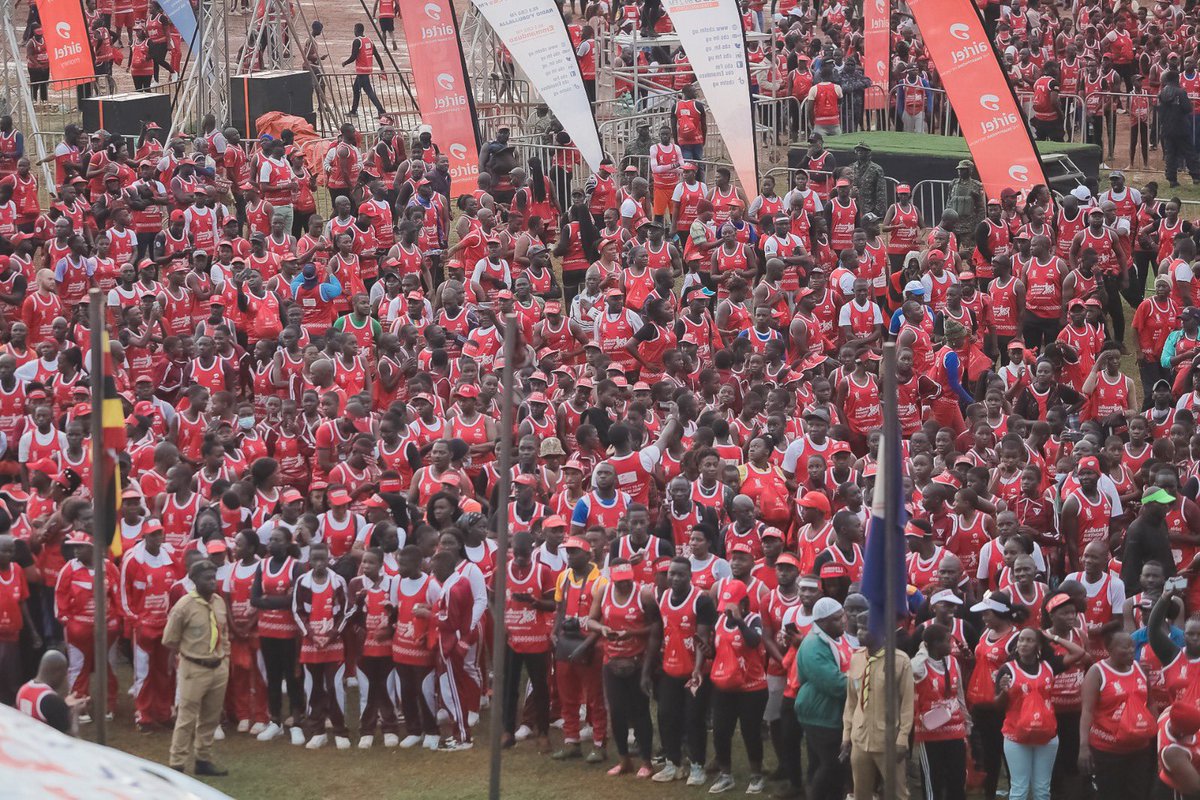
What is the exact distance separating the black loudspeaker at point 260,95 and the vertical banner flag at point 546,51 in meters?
7.63

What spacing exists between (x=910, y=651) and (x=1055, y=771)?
1289 millimetres

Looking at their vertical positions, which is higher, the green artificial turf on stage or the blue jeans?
the green artificial turf on stage

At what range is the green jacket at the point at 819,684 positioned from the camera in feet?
35.9

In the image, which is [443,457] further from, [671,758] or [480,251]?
[480,251]

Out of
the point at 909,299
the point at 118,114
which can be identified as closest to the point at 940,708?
the point at 909,299

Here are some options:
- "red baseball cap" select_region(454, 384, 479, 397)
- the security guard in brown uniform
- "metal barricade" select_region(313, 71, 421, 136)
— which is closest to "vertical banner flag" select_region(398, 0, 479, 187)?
"metal barricade" select_region(313, 71, 421, 136)

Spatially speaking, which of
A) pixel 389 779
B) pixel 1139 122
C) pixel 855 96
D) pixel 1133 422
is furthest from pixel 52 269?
pixel 1139 122

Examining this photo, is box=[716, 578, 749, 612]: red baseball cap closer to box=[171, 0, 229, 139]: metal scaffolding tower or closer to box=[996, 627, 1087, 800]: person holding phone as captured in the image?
box=[996, 627, 1087, 800]: person holding phone

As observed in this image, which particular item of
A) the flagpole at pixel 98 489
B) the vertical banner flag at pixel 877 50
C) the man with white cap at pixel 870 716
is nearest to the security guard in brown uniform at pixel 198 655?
the flagpole at pixel 98 489

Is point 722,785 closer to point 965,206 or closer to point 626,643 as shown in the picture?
point 626,643

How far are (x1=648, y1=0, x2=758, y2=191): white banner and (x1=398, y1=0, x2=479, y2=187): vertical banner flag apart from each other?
2961mm

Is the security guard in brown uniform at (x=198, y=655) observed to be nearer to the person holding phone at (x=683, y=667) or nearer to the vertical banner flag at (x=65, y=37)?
the person holding phone at (x=683, y=667)

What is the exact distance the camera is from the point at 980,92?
19969 mm

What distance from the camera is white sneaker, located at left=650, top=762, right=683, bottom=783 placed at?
12.1 metres
